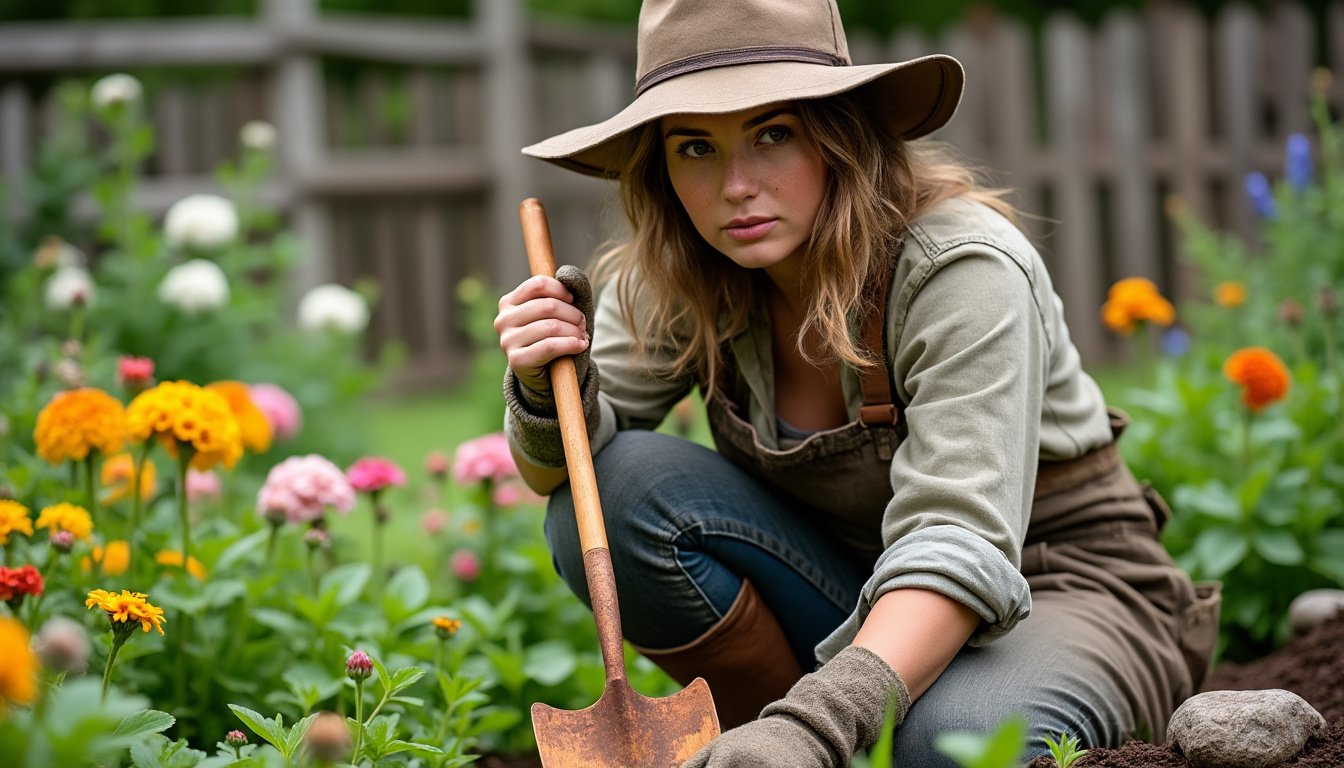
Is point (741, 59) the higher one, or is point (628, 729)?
point (741, 59)

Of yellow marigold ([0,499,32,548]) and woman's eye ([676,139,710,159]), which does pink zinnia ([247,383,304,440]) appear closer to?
yellow marigold ([0,499,32,548])

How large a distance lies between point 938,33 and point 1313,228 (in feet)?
16.0

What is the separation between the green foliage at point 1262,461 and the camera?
2.41 metres

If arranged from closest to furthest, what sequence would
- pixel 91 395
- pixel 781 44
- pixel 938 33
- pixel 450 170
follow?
pixel 781 44 < pixel 91 395 < pixel 450 170 < pixel 938 33

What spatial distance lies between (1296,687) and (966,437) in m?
0.79

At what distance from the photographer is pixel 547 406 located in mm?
1962

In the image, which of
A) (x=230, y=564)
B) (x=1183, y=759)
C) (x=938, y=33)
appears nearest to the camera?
(x=1183, y=759)

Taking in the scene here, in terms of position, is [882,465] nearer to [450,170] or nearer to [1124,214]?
[1124,214]

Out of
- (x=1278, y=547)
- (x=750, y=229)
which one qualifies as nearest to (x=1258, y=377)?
(x=1278, y=547)

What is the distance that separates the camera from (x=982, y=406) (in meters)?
1.67

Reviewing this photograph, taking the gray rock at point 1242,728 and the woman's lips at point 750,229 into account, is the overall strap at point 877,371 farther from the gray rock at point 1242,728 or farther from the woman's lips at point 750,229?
the gray rock at point 1242,728

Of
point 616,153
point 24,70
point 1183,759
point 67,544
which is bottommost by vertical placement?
point 1183,759

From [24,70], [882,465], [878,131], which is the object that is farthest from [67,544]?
[24,70]

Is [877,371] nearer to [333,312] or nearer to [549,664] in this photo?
[549,664]
